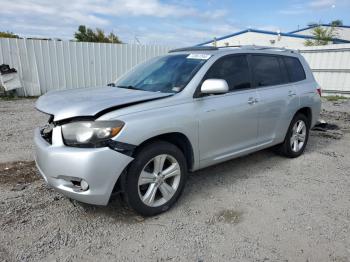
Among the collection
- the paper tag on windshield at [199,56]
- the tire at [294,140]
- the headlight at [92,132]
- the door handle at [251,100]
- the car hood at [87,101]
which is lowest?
the tire at [294,140]

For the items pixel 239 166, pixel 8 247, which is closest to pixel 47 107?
pixel 8 247

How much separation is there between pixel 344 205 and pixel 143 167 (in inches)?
95.5

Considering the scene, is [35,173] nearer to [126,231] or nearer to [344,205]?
[126,231]

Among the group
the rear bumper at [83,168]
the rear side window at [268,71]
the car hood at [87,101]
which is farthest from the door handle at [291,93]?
the rear bumper at [83,168]

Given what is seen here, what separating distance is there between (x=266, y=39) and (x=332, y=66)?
10961 mm

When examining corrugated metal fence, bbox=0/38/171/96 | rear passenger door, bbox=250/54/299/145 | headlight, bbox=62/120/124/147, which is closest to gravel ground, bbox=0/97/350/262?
rear passenger door, bbox=250/54/299/145

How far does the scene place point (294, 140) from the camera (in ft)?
17.1

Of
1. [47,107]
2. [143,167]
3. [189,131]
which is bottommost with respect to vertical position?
[143,167]

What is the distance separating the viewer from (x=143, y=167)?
3049mm

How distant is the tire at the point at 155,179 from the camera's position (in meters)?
3.01

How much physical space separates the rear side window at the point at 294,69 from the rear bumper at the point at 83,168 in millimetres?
3389

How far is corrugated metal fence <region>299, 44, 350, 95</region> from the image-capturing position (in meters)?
13.8

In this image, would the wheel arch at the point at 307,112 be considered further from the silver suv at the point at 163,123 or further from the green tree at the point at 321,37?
the green tree at the point at 321,37

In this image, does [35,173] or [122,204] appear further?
[35,173]
